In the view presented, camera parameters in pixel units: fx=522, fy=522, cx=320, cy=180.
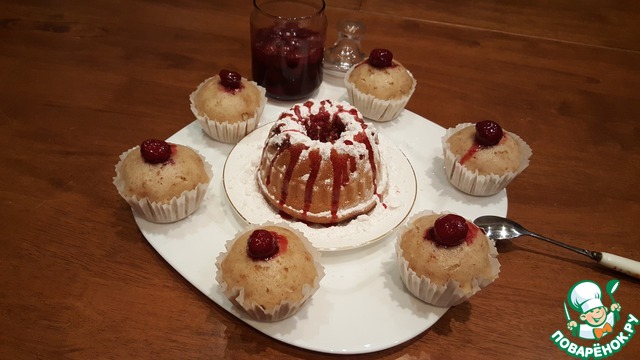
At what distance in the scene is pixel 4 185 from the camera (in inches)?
76.7

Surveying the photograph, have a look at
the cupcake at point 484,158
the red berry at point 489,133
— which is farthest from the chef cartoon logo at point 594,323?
the red berry at point 489,133

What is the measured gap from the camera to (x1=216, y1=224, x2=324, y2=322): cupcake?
1466 mm

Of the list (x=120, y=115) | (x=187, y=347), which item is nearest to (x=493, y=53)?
(x=120, y=115)

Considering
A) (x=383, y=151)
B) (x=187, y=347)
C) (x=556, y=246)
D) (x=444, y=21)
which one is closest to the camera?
(x=187, y=347)

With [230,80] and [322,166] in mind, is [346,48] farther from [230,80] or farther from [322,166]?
[322,166]

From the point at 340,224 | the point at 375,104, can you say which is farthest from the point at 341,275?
the point at 375,104

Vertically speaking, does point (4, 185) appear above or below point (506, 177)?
below

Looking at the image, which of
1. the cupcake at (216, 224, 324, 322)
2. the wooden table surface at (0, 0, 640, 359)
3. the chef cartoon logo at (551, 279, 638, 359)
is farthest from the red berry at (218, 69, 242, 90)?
the chef cartoon logo at (551, 279, 638, 359)

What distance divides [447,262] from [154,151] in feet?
3.33

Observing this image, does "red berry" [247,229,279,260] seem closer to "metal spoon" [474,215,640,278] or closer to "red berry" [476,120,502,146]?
"metal spoon" [474,215,640,278]

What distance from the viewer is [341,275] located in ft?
5.67

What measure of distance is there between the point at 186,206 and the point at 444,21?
2.19m

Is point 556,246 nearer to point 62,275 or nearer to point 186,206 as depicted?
point 186,206

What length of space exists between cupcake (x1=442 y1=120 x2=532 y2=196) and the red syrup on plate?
2.46ft
